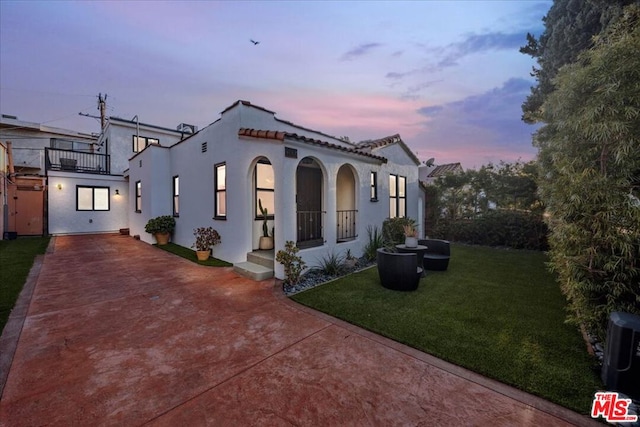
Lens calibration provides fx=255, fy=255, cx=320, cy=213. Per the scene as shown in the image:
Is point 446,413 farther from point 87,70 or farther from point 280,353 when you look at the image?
point 87,70

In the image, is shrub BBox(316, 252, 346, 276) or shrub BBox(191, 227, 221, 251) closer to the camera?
shrub BBox(316, 252, 346, 276)

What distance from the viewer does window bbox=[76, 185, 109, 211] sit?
1424 centimetres

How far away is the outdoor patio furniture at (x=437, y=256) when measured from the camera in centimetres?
664

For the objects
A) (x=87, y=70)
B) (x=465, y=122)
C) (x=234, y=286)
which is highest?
(x=87, y=70)

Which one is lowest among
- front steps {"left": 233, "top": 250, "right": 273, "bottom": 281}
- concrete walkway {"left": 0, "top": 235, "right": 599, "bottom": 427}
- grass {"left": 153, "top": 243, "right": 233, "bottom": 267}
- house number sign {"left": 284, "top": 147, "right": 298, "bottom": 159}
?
concrete walkway {"left": 0, "top": 235, "right": 599, "bottom": 427}

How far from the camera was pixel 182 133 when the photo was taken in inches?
666

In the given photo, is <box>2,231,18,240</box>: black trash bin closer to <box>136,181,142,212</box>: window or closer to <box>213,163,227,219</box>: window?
<box>136,181,142,212</box>: window

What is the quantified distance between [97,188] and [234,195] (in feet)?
42.5

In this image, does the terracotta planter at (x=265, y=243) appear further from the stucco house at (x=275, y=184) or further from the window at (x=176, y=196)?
the window at (x=176, y=196)

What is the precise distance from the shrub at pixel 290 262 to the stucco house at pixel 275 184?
0.17m

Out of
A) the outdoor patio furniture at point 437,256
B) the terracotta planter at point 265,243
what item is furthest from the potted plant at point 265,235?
the outdoor patio furniture at point 437,256

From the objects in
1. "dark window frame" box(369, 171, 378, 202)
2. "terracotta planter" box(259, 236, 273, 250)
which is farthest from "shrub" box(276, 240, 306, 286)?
"dark window frame" box(369, 171, 378, 202)

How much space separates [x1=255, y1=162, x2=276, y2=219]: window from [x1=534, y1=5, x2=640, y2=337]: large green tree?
6.30 meters

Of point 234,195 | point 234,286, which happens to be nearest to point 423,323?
point 234,286
